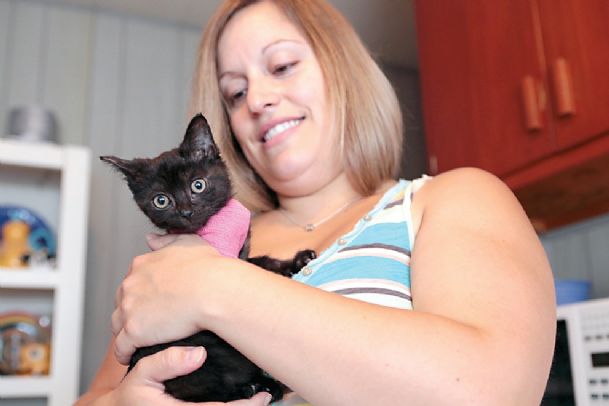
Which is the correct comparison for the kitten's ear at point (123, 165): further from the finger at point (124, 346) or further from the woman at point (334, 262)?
the finger at point (124, 346)

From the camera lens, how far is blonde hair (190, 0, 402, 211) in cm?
119

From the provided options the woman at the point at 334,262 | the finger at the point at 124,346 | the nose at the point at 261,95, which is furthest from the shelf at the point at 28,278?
the finger at the point at 124,346

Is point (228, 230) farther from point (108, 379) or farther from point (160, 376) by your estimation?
point (108, 379)

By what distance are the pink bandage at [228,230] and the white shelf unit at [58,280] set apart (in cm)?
157

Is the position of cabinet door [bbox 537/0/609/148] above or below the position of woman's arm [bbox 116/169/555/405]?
above

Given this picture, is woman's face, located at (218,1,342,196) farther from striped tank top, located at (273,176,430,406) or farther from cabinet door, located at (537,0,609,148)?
cabinet door, located at (537,0,609,148)

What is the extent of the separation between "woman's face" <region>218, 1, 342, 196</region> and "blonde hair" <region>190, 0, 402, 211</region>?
2 centimetres

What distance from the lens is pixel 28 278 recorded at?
231 cm

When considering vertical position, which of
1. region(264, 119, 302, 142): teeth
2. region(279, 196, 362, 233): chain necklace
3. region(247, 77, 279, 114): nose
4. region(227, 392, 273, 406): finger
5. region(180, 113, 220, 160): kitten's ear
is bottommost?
region(227, 392, 273, 406): finger

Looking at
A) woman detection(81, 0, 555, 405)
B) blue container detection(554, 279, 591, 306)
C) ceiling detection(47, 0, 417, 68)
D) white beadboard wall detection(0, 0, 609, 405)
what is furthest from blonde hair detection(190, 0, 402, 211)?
ceiling detection(47, 0, 417, 68)

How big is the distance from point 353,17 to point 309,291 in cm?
268

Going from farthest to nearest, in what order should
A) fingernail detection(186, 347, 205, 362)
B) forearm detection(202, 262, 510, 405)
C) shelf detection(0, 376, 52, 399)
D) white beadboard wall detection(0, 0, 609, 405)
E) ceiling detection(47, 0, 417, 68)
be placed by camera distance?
ceiling detection(47, 0, 417, 68)
white beadboard wall detection(0, 0, 609, 405)
shelf detection(0, 376, 52, 399)
fingernail detection(186, 347, 205, 362)
forearm detection(202, 262, 510, 405)

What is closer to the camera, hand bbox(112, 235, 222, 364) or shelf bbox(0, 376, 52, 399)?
hand bbox(112, 235, 222, 364)

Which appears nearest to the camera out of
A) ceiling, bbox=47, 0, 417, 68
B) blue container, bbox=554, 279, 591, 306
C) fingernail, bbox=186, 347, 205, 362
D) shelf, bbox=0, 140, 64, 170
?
fingernail, bbox=186, 347, 205, 362
